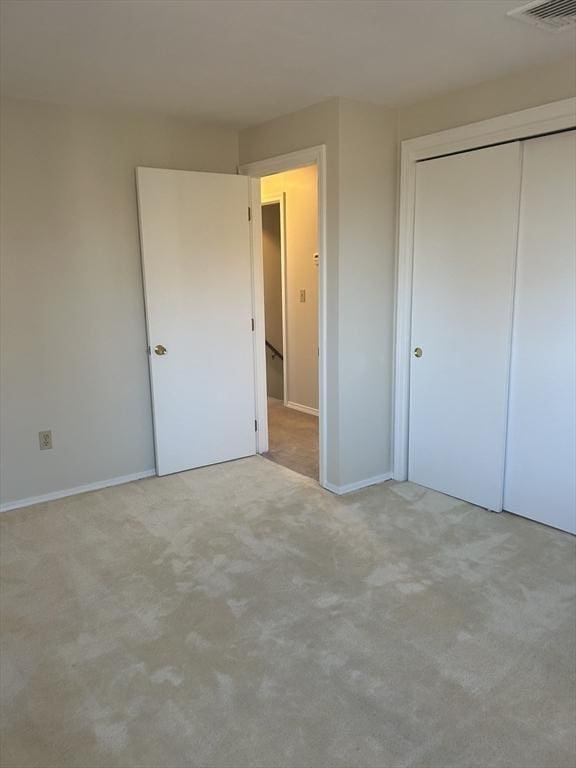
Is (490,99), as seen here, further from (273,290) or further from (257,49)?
(273,290)

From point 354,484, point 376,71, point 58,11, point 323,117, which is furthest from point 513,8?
point 354,484

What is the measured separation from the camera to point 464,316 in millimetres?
3279

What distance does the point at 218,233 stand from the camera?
3.86 m

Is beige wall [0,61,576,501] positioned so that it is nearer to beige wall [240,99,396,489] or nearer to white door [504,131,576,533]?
beige wall [240,99,396,489]

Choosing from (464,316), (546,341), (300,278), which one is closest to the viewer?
(546,341)

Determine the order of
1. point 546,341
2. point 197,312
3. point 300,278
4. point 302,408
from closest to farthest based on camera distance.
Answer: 1. point 546,341
2. point 197,312
3. point 300,278
4. point 302,408

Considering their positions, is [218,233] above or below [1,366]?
above

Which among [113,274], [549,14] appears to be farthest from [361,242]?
[113,274]

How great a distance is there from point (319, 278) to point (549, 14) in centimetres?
172

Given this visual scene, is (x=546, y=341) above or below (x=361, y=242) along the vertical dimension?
below

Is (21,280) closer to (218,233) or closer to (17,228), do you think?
(17,228)

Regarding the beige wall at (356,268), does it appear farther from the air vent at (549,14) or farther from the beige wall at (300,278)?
the beige wall at (300,278)

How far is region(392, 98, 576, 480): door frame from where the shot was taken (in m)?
2.76

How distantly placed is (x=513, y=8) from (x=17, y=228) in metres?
2.71
